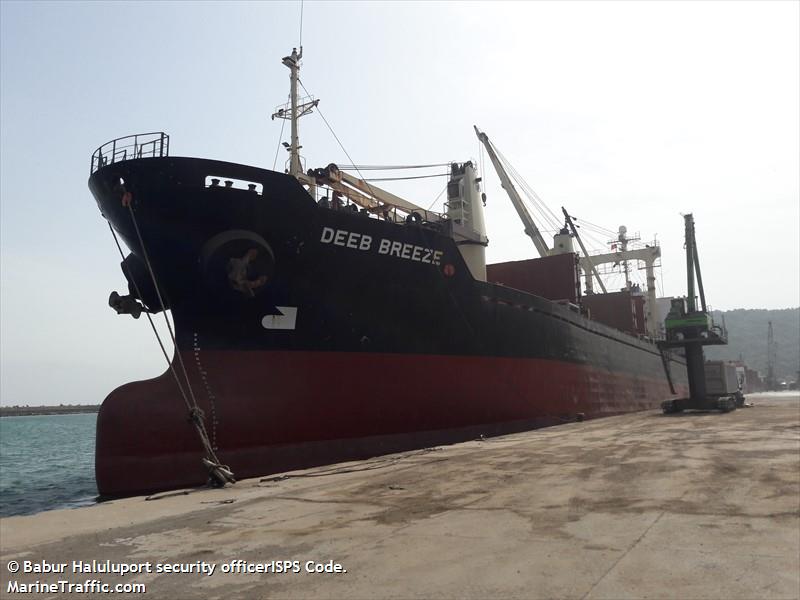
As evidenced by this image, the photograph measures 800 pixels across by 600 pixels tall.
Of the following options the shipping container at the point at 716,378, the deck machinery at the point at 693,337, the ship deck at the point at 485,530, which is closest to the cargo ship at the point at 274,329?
the ship deck at the point at 485,530

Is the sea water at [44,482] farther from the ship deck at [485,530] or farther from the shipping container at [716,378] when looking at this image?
the shipping container at [716,378]

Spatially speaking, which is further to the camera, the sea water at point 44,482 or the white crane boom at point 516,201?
the white crane boom at point 516,201

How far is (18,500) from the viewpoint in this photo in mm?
13789

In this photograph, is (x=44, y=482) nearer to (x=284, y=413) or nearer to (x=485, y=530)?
(x=284, y=413)

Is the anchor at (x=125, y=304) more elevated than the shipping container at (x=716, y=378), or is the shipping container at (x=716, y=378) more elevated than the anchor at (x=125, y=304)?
the anchor at (x=125, y=304)

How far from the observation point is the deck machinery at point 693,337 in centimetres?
2111

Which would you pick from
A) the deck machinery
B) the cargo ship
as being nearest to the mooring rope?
the cargo ship

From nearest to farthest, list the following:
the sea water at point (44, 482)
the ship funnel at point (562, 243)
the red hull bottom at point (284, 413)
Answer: the red hull bottom at point (284, 413)
the sea water at point (44, 482)
the ship funnel at point (562, 243)

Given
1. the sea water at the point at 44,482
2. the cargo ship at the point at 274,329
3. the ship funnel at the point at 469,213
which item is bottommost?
the sea water at the point at 44,482

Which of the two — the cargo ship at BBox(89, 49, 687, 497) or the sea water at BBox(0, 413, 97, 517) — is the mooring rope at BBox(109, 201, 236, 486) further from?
the sea water at BBox(0, 413, 97, 517)

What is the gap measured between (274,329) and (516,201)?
80.1 ft

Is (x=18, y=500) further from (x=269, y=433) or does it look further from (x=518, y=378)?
(x=518, y=378)

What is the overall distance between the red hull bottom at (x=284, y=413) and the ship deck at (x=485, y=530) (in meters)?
1.91

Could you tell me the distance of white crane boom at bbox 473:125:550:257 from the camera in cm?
3303
